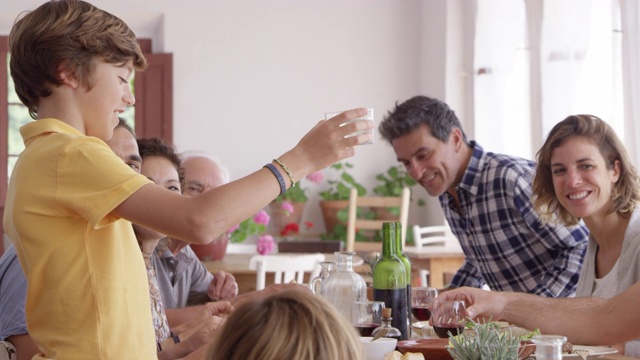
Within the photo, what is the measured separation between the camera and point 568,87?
522 centimetres

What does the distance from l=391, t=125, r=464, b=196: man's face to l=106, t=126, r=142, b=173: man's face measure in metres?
1.62

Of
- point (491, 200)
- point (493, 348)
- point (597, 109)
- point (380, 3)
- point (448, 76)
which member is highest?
point (380, 3)

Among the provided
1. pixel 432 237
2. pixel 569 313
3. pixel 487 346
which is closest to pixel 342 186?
pixel 432 237

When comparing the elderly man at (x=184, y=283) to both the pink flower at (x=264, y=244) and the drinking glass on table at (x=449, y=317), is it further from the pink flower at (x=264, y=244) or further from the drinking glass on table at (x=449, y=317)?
the pink flower at (x=264, y=244)

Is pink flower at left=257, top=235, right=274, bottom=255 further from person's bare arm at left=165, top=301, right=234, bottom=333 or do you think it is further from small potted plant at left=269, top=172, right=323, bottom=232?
person's bare arm at left=165, top=301, right=234, bottom=333

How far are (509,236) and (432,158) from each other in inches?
16.7

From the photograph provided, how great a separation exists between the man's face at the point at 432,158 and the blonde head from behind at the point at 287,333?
104 inches

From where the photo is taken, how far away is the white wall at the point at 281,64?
24.7 feet

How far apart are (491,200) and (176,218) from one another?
7.50ft

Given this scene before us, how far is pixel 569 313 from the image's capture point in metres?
2.32

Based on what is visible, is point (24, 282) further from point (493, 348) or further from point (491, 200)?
A: point (491, 200)

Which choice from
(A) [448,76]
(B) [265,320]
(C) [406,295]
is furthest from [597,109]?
(B) [265,320]

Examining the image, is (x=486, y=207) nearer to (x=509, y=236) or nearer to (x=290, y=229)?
(x=509, y=236)

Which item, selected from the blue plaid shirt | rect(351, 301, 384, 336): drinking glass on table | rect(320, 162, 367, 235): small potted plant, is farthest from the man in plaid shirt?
rect(320, 162, 367, 235): small potted plant
